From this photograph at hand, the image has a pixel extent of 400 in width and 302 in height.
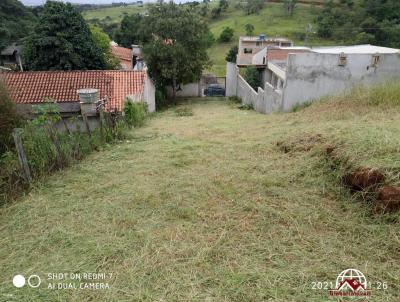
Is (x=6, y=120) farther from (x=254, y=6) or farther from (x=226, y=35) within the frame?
(x=254, y=6)

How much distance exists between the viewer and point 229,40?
43281 mm

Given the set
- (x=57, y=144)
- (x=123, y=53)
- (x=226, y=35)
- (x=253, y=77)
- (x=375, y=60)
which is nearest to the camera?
(x=57, y=144)

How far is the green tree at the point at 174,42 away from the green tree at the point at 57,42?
4162 millimetres

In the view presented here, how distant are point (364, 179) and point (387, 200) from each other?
355 millimetres

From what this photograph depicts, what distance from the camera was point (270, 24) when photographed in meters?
45.4

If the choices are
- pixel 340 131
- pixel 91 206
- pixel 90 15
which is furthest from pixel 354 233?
pixel 90 15

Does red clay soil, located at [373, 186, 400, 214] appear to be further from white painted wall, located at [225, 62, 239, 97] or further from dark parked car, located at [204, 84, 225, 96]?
dark parked car, located at [204, 84, 225, 96]

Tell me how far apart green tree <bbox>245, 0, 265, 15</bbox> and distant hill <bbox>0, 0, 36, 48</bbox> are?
33318 millimetres

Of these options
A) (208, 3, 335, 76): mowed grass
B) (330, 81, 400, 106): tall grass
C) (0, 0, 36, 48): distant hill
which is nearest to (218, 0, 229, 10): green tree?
(208, 3, 335, 76): mowed grass

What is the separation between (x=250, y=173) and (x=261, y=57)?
1976 cm

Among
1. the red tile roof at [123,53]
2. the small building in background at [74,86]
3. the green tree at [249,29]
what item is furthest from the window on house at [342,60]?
the green tree at [249,29]

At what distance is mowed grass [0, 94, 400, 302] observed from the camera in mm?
2322

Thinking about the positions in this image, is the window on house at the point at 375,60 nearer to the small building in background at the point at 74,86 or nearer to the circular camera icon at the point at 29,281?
the small building in background at the point at 74,86

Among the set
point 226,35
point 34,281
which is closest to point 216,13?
point 226,35
